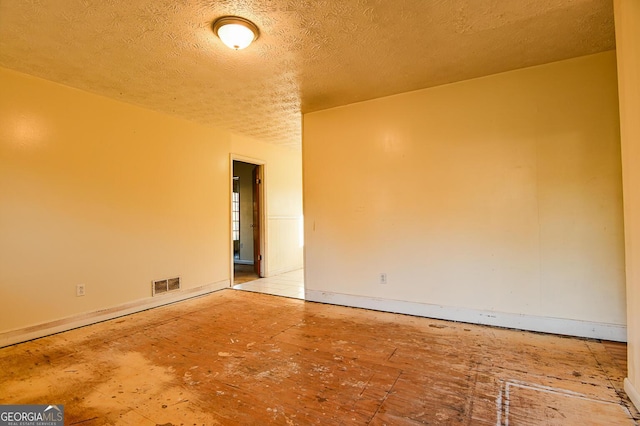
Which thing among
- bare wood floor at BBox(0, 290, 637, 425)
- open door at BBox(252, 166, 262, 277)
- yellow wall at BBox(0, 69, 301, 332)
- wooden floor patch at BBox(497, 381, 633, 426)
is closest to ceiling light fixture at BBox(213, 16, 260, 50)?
yellow wall at BBox(0, 69, 301, 332)

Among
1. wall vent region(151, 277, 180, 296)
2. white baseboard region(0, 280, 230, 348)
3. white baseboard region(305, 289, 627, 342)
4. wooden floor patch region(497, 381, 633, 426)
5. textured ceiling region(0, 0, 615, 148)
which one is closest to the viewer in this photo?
wooden floor patch region(497, 381, 633, 426)

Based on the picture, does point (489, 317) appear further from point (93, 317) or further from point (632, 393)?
point (93, 317)

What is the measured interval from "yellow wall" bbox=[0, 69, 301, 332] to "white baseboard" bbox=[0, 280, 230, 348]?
0.20ft

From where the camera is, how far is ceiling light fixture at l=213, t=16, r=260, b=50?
7.04 feet

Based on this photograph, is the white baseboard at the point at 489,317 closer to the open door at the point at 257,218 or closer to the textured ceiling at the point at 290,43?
the open door at the point at 257,218

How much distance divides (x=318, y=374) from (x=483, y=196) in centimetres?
240

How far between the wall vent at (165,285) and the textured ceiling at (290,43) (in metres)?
2.32

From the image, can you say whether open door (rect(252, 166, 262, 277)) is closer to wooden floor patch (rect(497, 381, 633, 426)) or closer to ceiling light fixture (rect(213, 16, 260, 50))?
ceiling light fixture (rect(213, 16, 260, 50))

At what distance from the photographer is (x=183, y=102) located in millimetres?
3695

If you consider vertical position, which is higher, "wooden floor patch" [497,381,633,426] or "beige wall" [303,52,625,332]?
"beige wall" [303,52,625,332]

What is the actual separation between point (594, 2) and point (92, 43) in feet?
12.2

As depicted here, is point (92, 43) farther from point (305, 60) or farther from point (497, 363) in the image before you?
point (497, 363)

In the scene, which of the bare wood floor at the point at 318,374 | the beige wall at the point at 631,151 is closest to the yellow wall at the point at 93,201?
the bare wood floor at the point at 318,374

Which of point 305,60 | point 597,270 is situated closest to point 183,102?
Result: point 305,60
